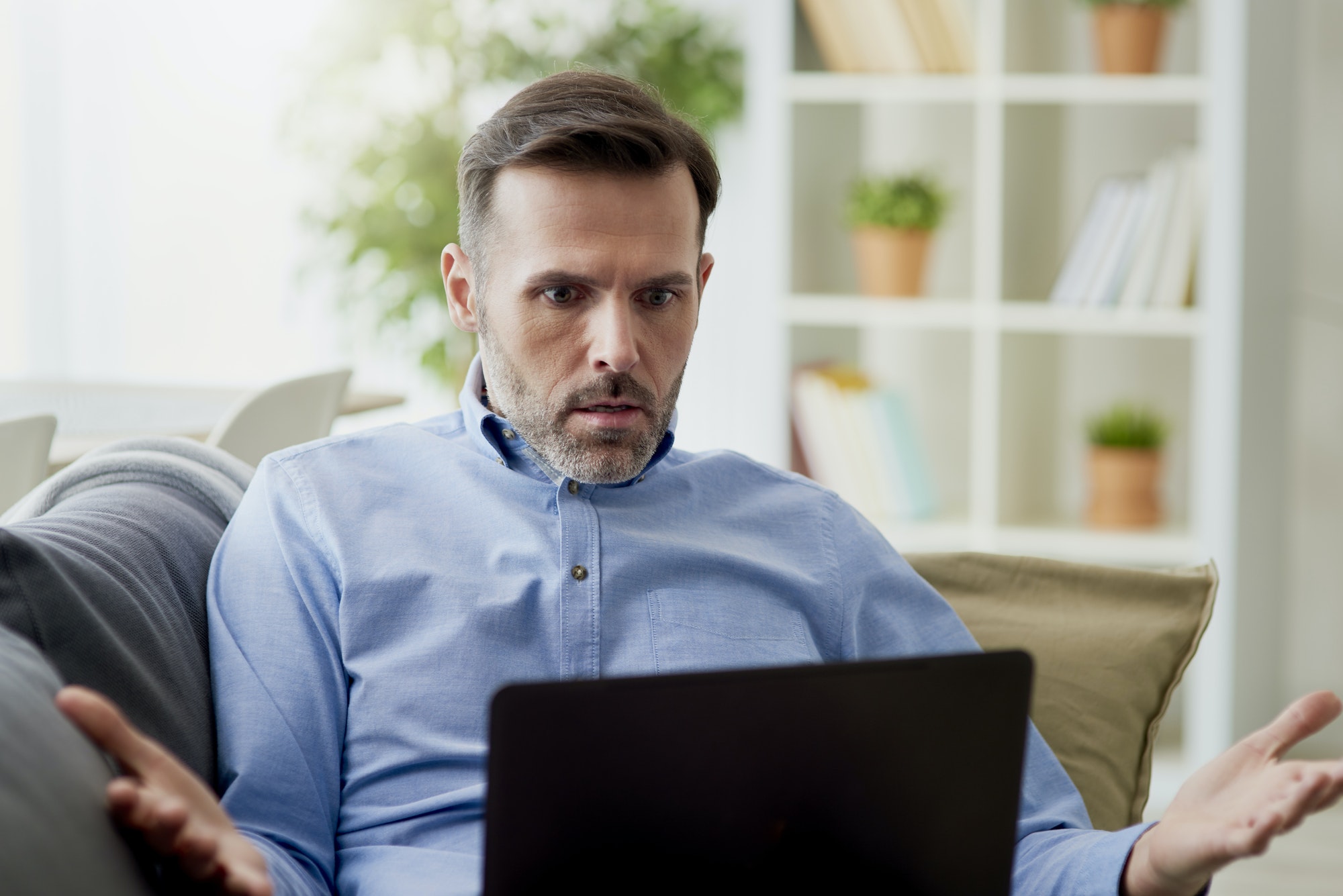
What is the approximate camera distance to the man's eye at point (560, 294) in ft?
3.64

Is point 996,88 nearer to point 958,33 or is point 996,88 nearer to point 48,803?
point 958,33

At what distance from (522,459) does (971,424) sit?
216cm

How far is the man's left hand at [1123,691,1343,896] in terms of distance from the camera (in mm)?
769

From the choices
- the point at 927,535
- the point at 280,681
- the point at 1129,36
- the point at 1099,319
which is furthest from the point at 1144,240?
the point at 280,681

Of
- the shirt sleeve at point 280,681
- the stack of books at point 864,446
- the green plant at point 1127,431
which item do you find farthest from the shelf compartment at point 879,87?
the shirt sleeve at point 280,681

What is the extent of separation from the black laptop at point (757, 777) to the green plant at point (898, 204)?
2098 millimetres

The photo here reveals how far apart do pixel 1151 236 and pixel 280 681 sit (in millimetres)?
2188

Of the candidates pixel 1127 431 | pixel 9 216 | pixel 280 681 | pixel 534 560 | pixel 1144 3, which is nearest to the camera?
pixel 280 681

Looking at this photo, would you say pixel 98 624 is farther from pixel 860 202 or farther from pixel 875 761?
pixel 860 202

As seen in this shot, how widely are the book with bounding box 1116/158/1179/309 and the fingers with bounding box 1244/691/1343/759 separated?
195 centimetres

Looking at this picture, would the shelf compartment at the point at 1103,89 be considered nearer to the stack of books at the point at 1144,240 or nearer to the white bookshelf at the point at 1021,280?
the white bookshelf at the point at 1021,280

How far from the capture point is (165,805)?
69cm

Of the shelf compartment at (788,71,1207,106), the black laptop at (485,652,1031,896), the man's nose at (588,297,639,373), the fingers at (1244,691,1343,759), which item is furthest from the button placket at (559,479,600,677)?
the shelf compartment at (788,71,1207,106)

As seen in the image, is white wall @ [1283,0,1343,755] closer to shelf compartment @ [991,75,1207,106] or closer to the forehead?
shelf compartment @ [991,75,1207,106]
